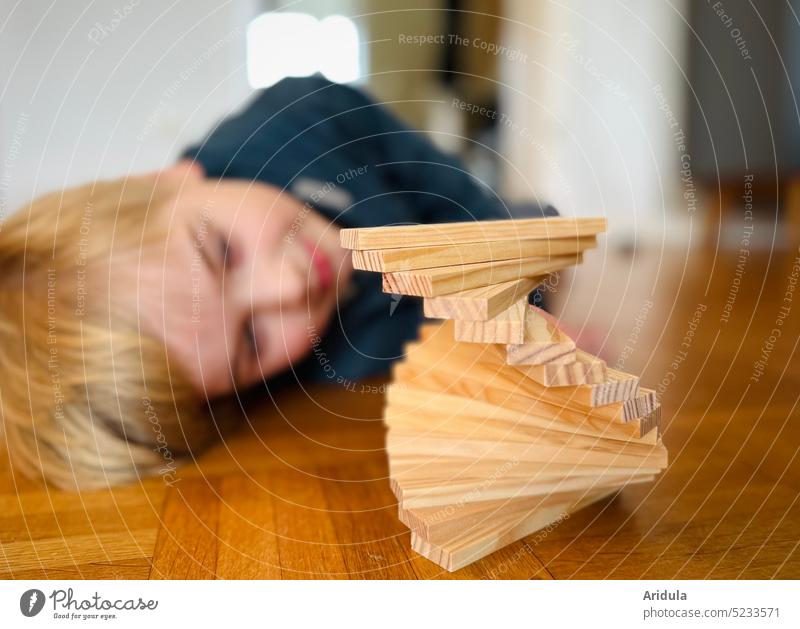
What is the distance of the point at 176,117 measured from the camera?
1107 millimetres

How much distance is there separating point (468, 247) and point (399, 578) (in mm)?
165

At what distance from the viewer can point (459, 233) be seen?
336 millimetres

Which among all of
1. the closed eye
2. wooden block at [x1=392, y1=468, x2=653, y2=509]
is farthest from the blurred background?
wooden block at [x1=392, y1=468, x2=653, y2=509]

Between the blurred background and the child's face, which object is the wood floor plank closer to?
the child's face

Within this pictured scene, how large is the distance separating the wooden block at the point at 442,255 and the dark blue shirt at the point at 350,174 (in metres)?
0.42

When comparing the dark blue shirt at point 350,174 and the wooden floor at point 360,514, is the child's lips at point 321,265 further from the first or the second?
the wooden floor at point 360,514

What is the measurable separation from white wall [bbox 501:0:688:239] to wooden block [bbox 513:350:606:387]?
140cm

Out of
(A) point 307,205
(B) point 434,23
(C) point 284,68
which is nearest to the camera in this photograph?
(A) point 307,205

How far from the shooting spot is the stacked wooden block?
319mm

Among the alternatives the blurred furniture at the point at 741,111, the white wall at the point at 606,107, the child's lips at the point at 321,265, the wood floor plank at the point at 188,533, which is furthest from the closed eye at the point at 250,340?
the white wall at the point at 606,107

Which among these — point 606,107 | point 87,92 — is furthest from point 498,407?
point 606,107

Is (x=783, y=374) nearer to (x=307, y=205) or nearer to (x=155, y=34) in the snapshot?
(x=307, y=205)

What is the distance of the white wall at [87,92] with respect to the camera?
487 mm

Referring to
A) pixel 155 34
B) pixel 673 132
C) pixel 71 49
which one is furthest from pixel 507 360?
pixel 673 132
